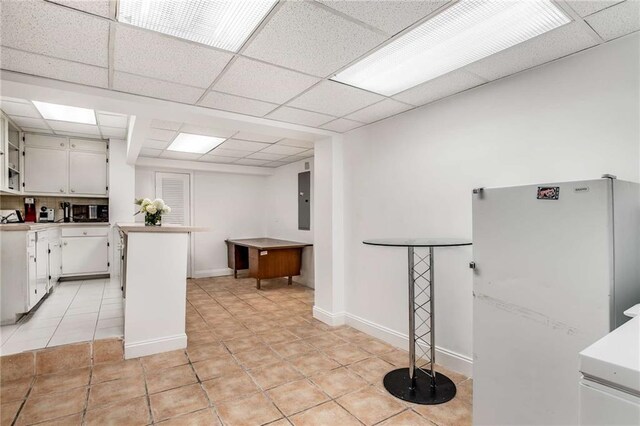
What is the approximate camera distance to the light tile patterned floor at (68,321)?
296 cm

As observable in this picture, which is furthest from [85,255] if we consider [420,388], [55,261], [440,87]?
[440,87]

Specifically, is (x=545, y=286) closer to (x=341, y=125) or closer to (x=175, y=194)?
(x=341, y=125)

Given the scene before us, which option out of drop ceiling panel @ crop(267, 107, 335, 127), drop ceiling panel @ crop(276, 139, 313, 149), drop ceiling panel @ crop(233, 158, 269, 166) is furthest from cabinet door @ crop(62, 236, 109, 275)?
drop ceiling panel @ crop(267, 107, 335, 127)

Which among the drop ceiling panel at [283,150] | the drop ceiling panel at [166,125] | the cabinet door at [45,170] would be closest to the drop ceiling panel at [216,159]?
the drop ceiling panel at [283,150]

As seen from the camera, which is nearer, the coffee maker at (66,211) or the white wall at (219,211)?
the coffee maker at (66,211)

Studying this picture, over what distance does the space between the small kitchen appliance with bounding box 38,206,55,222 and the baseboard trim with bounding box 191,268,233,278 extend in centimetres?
264

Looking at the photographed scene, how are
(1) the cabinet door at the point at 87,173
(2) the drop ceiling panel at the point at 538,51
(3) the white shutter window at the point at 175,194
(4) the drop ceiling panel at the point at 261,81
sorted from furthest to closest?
(3) the white shutter window at the point at 175,194 < (1) the cabinet door at the point at 87,173 < (4) the drop ceiling panel at the point at 261,81 < (2) the drop ceiling panel at the point at 538,51

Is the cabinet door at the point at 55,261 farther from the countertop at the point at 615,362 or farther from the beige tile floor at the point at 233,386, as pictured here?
the countertop at the point at 615,362

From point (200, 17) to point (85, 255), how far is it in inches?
205

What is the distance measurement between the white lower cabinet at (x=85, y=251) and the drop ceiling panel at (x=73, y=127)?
1584 mm

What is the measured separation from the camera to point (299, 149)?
17.9ft

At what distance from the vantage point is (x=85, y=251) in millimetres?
5438

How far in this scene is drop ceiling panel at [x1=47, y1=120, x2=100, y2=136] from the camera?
4.71 meters

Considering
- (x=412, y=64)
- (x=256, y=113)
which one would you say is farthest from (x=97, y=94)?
(x=412, y=64)
